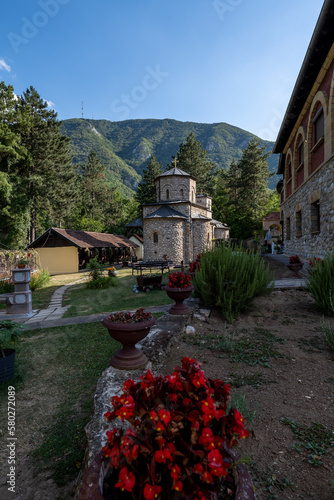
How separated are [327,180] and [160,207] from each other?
57.4ft

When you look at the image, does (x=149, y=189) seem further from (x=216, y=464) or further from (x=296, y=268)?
(x=216, y=464)

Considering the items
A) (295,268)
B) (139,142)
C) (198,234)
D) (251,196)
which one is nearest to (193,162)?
(251,196)

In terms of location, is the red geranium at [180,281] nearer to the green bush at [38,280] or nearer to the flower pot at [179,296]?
the flower pot at [179,296]

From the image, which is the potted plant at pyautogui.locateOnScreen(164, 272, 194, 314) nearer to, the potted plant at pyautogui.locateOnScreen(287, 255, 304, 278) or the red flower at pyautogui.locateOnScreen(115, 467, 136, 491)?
the red flower at pyautogui.locateOnScreen(115, 467, 136, 491)

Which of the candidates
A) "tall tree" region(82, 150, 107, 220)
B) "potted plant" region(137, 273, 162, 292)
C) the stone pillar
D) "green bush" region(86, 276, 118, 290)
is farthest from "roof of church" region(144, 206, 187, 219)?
"tall tree" region(82, 150, 107, 220)

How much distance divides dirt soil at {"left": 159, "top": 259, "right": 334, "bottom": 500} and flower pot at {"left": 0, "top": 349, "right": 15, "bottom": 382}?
214 cm

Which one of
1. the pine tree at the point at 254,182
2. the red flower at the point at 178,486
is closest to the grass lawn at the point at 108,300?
the red flower at the point at 178,486

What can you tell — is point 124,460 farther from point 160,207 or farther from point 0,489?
point 160,207

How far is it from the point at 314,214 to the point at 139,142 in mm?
106620

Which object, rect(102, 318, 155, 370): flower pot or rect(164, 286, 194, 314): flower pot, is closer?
rect(102, 318, 155, 370): flower pot

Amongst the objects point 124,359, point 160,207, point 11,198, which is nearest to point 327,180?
point 124,359

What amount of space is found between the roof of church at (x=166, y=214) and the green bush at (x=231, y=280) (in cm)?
1634

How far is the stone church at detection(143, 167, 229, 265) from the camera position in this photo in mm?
22484

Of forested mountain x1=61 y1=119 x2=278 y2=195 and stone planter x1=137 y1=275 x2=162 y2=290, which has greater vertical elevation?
forested mountain x1=61 y1=119 x2=278 y2=195
